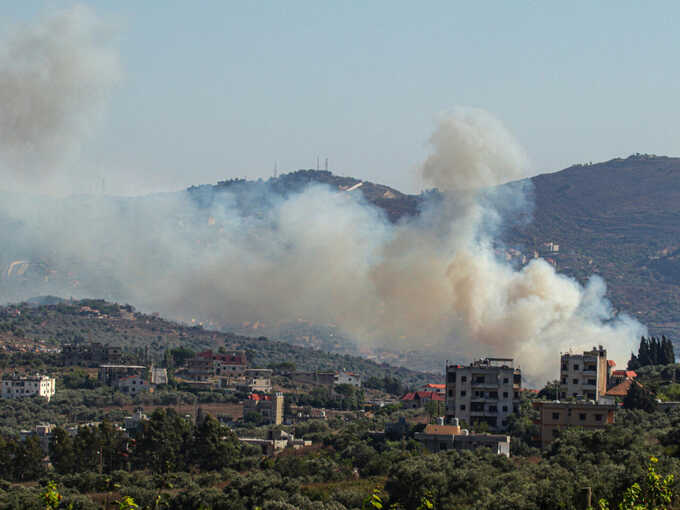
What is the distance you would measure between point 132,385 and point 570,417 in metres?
71.8

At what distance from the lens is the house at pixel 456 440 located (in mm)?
78438

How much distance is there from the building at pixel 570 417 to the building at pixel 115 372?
2889 inches

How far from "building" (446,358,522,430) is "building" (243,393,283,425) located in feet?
126

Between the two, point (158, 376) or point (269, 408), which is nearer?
point (269, 408)

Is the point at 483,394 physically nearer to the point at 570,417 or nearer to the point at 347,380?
the point at 570,417

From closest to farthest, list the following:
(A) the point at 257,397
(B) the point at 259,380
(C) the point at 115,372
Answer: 1. (A) the point at 257,397
2. (C) the point at 115,372
3. (B) the point at 259,380

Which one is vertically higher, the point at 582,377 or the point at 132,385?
the point at 582,377

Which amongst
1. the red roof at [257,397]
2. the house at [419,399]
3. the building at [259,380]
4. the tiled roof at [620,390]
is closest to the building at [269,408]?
the red roof at [257,397]

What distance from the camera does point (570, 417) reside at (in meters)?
80.2

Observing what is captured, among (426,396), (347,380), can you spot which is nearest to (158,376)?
(347,380)

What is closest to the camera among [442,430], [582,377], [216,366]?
[442,430]

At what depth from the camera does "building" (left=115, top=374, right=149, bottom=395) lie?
140625mm

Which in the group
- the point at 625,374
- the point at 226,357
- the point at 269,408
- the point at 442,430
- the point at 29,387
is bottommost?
the point at 442,430

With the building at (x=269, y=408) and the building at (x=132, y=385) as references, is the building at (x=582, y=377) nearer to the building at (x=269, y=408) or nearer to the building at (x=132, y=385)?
the building at (x=269, y=408)
